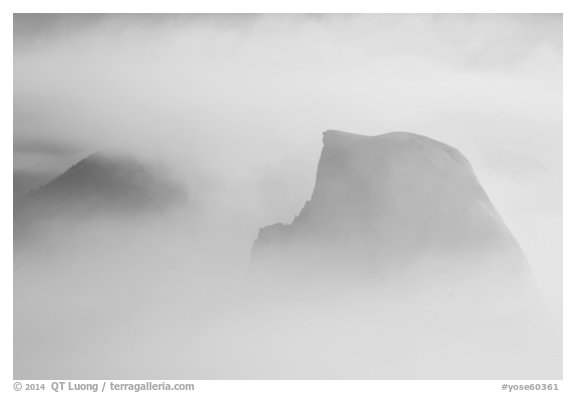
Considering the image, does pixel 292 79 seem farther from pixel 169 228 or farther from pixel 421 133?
pixel 169 228

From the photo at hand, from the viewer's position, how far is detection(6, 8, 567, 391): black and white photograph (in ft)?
27.2

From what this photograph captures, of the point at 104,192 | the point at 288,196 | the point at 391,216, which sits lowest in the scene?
the point at 391,216

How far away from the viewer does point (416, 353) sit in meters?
8.24

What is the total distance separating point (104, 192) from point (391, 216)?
376cm

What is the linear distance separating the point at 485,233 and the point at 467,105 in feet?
5.57

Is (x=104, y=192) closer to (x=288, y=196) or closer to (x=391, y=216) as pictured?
(x=288, y=196)

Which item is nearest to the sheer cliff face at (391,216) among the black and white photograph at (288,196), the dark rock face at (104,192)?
the black and white photograph at (288,196)

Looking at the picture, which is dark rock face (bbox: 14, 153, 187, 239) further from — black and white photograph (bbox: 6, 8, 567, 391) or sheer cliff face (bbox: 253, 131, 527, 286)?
sheer cliff face (bbox: 253, 131, 527, 286)

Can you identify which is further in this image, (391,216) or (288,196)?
(288,196)

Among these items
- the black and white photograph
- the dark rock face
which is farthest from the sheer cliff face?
the dark rock face

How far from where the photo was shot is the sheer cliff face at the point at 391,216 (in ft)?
27.8

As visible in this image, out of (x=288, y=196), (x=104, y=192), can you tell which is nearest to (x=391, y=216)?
(x=288, y=196)

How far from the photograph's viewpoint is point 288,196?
898 centimetres

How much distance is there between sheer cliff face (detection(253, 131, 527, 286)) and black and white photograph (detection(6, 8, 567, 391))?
0.08 ft
